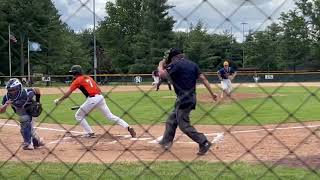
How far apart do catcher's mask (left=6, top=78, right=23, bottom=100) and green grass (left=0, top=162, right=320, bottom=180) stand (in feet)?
6.29

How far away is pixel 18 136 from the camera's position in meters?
11.8

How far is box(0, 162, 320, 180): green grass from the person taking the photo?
6.55 metres

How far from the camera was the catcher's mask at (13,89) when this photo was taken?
9.28 m

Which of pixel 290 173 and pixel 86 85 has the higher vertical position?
pixel 86 85

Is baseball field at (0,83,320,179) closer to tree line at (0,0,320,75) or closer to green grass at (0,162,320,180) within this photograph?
green grass at (0,162,320,180)

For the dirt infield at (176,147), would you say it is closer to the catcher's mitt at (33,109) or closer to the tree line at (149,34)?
the catcher's mitt at (33,109)

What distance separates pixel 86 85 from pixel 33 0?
13.2 feet

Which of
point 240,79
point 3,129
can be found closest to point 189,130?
point 3,129

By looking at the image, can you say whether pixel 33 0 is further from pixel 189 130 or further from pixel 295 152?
pixel 295 152

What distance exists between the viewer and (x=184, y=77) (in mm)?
8383

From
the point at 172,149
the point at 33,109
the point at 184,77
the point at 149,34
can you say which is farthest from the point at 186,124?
the point at 33,109

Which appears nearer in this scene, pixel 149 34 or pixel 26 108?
pixel 149 34

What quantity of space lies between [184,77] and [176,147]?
1695 mm

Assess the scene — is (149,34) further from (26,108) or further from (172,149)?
(26,108)
